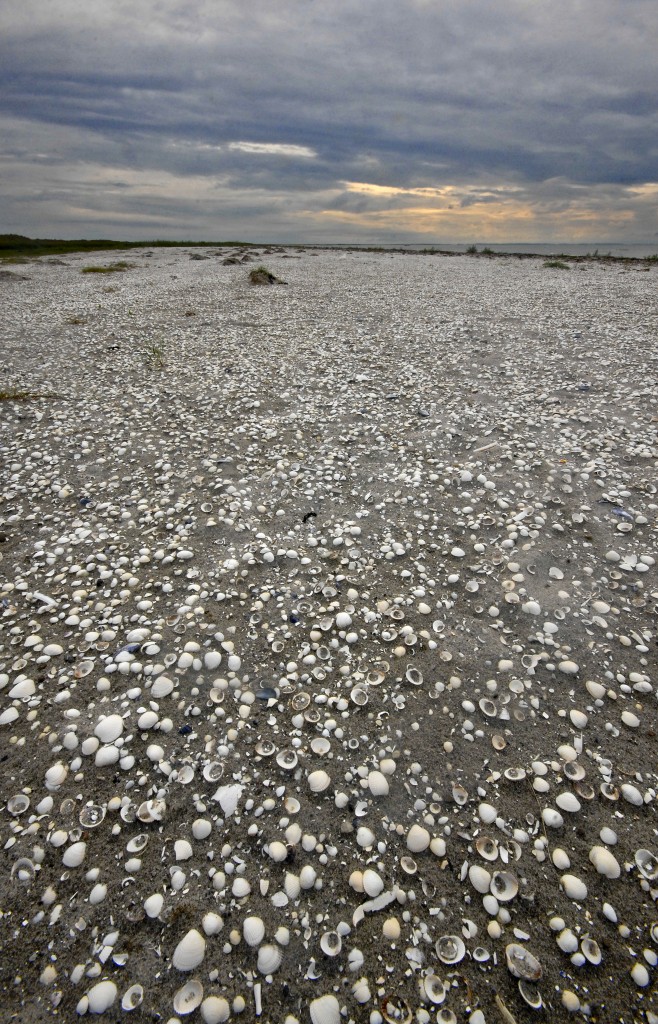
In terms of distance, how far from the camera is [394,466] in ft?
25.9

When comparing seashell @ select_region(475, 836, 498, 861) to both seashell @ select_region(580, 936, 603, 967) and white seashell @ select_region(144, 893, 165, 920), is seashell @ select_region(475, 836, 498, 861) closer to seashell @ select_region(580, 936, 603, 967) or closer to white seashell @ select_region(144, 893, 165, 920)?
seashell @ select_region(580, 936, 603, 967)

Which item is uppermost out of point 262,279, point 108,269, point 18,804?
point 108,269

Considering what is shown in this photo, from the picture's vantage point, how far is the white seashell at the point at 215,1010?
2525mm

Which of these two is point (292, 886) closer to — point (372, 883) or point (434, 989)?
point (372, 883)

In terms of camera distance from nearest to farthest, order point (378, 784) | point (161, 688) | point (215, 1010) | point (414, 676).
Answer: point (215, 1010)
point (378, 784)
point (161, 688)
point (414, 676)

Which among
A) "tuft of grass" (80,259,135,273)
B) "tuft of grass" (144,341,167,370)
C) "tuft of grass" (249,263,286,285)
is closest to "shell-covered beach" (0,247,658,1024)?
"tuft of grass" (144,341,167,370)

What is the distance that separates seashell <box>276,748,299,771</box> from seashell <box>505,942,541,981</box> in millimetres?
1776

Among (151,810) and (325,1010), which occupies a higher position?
(151,810)

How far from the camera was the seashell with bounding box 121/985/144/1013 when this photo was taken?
2.56m

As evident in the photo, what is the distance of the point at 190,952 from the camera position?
274cm

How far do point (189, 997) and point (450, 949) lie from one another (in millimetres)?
1550

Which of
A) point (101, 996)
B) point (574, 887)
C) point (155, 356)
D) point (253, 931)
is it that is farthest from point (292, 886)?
point (155, 356)

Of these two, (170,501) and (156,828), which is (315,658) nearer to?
(156,828)

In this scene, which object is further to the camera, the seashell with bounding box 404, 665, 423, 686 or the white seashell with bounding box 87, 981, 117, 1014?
the seashell with bounding box 404, 665, 423, 686
